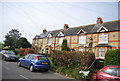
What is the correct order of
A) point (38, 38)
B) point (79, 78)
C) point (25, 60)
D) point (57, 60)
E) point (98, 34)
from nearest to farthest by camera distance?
point (79, 78) < point (25, 60) < point (57, 60) < point (98, 34) < point (38, 38)

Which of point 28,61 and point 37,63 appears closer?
point 37,63

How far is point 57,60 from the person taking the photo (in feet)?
41.1

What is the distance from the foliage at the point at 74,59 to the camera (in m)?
9.54

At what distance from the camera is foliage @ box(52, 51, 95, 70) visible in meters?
9.54

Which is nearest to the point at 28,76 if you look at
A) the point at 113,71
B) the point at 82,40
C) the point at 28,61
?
the point at 28,61

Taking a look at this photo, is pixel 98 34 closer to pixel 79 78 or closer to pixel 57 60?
pixel 57 60

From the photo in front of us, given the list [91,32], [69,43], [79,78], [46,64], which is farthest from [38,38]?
[79,78]

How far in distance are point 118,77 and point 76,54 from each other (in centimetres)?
531

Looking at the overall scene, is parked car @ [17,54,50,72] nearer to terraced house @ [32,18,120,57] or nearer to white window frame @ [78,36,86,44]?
terraced house @ [32,18,120,57]

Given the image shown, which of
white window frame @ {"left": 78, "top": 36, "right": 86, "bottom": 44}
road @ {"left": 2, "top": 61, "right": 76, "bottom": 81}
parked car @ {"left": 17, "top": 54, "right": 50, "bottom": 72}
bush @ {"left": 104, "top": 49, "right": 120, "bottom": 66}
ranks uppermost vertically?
white window frame @ {"left": 78, "top": 36, "right": 86, "bottom": 44}

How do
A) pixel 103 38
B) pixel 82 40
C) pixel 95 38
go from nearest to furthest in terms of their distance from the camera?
pixel 103 38, pixel 95 38, pixel 82 40

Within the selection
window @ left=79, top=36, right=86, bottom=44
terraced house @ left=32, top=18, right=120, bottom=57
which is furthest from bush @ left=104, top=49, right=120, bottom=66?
window @ left=79, top=36, right=86, bottom=44

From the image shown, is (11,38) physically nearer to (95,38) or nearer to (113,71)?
(95,38)

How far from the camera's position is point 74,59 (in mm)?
10703
